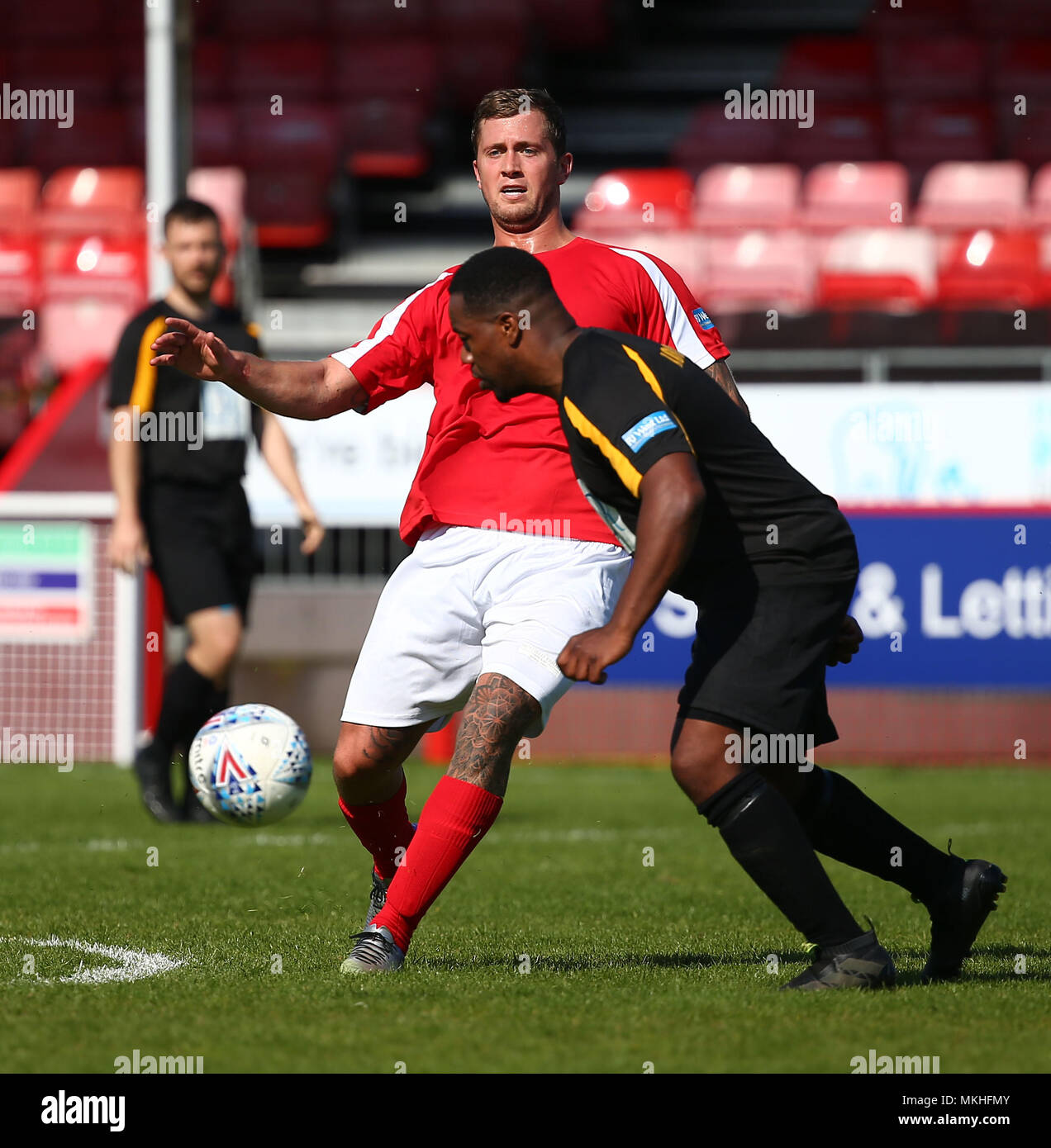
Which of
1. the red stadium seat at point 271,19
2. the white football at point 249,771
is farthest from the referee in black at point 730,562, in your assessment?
the red stadium seat at point 271,19

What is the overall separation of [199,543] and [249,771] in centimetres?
240

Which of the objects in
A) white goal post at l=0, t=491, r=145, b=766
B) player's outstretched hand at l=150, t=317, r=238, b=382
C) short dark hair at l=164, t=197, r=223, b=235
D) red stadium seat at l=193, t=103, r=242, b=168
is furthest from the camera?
red stadium seat at l=193, t=103, r=242, b=168

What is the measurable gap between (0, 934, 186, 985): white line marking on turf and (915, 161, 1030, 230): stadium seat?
10.2 meters

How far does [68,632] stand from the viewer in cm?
983

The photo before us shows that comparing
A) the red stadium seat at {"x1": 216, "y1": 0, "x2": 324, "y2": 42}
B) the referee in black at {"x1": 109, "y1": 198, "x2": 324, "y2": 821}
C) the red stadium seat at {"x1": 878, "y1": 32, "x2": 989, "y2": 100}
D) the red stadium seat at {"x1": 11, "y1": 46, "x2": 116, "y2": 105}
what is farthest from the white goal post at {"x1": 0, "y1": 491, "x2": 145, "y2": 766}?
the red stadium seat at {"x1": 878, "y1": 32, "x2": 989, "y2": 100}

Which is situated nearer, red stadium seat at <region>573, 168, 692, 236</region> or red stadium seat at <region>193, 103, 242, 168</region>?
red stadium seat at <region>573, 168, 692, 236</region>

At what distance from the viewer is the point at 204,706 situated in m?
7.63

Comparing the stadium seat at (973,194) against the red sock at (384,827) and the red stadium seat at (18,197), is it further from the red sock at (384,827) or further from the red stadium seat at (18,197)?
the red sock at (384,827)

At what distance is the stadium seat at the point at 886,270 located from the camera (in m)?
12.7

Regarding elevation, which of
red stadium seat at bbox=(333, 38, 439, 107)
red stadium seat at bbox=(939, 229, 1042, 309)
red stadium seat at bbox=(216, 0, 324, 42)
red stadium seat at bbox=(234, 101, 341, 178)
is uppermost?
red stadium seat at bbox=(216, 0, 324, 42)

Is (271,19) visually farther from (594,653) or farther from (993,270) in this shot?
(594,653)

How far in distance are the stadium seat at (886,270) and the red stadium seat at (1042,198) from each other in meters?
0.93

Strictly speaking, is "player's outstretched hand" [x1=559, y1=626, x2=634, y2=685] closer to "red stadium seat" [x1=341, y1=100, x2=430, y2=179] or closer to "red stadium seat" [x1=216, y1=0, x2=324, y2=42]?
"red stadium seat" [x1=341, y1=100, x2=430, y2=179]

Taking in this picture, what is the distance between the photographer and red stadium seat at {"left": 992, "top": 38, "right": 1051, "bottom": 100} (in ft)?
52.0
